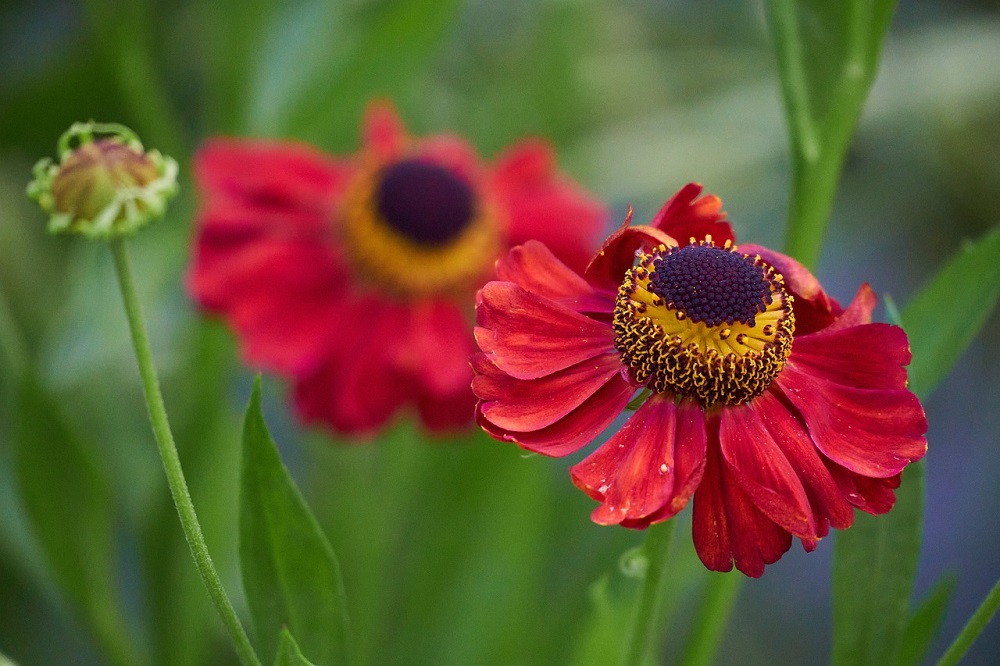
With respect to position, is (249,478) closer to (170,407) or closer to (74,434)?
(74,434)

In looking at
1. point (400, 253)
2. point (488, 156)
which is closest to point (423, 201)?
point (400, 253)

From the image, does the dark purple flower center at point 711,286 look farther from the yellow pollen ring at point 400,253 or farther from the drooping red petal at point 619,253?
the yellow pollen ring at point 400,253

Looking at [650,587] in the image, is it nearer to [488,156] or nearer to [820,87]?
[820,87]

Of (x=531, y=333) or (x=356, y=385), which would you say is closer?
(x=531, y=333)

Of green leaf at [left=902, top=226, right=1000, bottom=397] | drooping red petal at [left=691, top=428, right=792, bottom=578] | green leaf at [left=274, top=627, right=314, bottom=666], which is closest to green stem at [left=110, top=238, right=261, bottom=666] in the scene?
green leaf at [left=274, top=627, right=314, bottom=666]

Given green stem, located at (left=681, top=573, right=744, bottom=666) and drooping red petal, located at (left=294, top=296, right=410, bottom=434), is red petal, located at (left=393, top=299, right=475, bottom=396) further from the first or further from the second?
green stem, located at (left=681, top=573, right=744, bottom=666)
